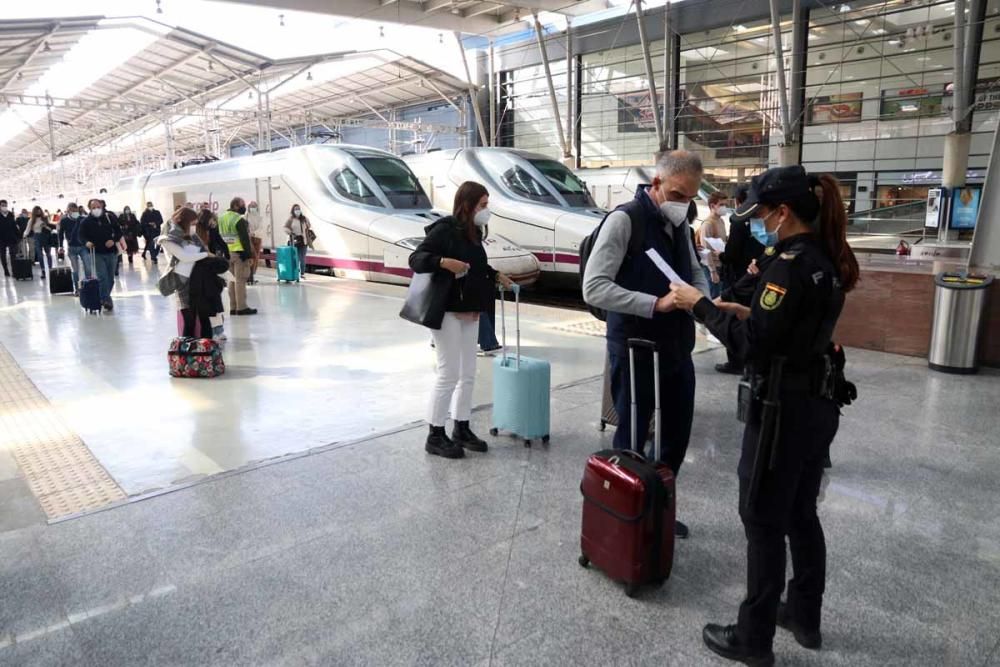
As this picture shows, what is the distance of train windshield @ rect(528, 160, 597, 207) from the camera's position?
39.8 ft

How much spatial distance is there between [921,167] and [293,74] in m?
20.5

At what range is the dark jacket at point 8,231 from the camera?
44.5 feet

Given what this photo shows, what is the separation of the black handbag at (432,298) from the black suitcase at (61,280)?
987cm

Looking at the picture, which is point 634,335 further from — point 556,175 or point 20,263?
point 20,263

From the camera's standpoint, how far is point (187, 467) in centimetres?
389

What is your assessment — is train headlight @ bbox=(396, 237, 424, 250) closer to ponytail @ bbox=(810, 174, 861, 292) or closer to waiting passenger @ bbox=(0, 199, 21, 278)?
waiting passenger @ bbox=(0, 199, 21, 278)

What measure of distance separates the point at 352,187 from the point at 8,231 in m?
6.95

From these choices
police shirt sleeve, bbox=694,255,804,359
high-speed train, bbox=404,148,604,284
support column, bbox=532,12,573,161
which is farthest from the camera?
support column, bbox=532,12,573,161

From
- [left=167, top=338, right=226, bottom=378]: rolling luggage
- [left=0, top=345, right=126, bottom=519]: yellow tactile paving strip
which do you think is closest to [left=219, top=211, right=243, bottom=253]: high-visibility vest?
[left=167, top=338, right=226, bottom=378]: rolling luggage

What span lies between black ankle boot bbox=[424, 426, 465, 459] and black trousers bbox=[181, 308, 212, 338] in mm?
3204

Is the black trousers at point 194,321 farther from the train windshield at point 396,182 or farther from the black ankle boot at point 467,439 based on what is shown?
the train windshield at point 396,182

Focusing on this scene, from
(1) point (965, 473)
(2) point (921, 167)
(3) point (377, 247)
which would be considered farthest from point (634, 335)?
(2) point (921, 167)

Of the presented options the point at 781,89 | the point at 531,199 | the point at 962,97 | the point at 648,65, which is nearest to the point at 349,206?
the point at 531,199

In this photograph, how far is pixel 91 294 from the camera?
902cm
